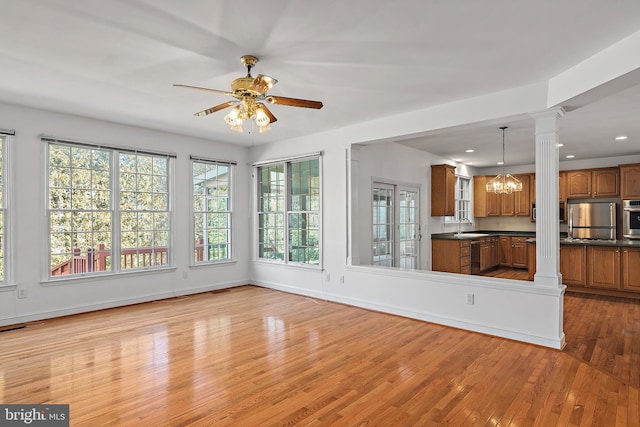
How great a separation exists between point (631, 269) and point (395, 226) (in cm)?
375

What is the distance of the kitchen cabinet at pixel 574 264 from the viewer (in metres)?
6.41

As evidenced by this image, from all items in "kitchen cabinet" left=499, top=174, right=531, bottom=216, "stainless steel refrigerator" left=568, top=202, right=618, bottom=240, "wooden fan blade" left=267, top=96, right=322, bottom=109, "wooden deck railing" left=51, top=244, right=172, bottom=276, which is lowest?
"wooden deck railing" left=51, top=244, right=172, bottom=276

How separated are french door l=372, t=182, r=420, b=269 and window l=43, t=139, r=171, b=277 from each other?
3490mm

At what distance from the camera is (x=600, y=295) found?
6.32 m

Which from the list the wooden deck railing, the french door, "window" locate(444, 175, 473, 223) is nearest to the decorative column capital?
the french door

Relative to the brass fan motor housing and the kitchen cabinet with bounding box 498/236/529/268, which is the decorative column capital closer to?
the brass fan motor housing

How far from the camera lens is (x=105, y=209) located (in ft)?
17.9

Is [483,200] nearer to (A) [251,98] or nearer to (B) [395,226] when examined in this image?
(B) [395,226]

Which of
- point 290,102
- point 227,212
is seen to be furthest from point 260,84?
point 227,212

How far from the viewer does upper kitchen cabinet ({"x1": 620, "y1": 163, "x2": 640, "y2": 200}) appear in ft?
24.0

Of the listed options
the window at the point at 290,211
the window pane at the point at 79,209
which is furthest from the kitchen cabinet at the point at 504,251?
the window pane at the point at 79,209

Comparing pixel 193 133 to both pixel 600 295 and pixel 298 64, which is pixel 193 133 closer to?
pixel 298 64

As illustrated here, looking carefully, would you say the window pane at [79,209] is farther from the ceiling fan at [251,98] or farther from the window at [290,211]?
the ceiling fan at [251,98]

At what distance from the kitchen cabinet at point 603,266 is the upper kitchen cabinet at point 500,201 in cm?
293
